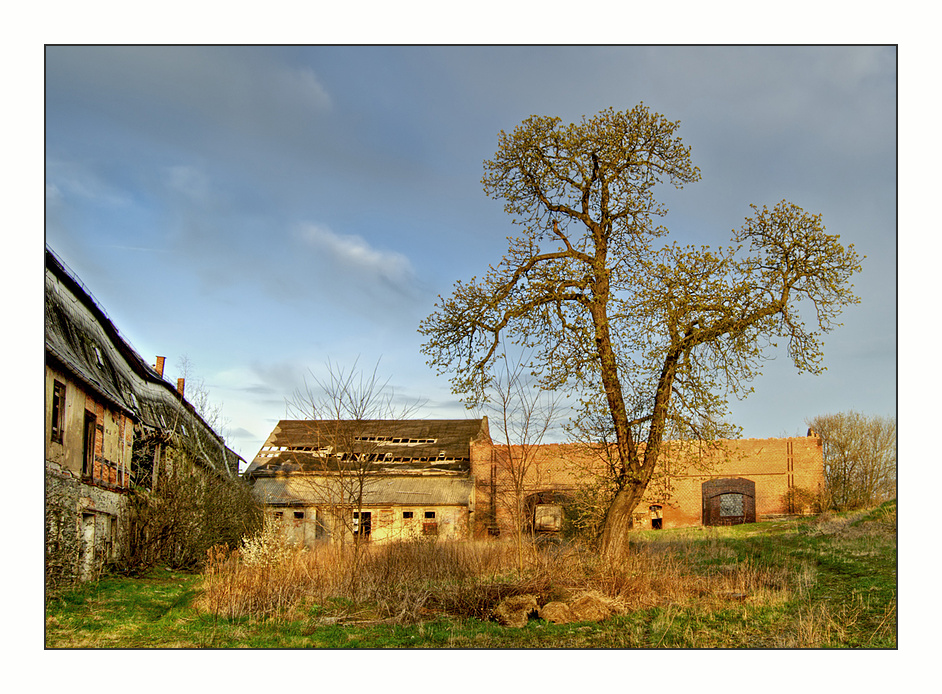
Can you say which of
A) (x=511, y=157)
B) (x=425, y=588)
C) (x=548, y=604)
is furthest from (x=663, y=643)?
(x=511, y=157)

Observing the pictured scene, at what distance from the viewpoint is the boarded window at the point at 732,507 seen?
1382 inches

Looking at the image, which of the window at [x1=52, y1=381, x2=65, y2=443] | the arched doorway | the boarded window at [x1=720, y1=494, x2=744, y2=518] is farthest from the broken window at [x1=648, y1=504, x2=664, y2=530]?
the window at [x1=52, y1=381, x2=65, y2=443]

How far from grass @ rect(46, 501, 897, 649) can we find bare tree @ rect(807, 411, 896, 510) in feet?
61.7

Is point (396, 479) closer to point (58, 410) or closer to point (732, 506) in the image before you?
point (732, 506)

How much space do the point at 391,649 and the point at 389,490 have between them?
81.3 feet

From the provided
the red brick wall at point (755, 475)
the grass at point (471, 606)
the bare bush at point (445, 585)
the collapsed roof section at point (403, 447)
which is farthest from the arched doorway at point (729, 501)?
the bare bush at point (445, 585)

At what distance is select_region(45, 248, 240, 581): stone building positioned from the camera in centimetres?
1451

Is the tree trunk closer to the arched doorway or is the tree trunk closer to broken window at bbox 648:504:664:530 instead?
broken window at bbox 648:504:664:530

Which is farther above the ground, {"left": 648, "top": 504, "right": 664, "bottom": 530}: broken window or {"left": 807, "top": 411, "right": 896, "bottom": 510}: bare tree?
{"left": 807, "top": 411, "right": 896, "bottom": 510}: bare tree

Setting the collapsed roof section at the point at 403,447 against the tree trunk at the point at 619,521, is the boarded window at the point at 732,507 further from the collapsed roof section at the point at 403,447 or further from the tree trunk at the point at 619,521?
the tree trunk at the point at 619,521

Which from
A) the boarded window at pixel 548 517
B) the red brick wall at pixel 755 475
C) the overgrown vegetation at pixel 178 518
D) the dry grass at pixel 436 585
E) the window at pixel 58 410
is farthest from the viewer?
the red brick wall at pixel 755 475

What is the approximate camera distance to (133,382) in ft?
75.0

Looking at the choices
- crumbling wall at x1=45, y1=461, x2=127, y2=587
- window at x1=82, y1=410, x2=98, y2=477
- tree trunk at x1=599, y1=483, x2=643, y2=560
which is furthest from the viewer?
window at x1=82, y1=410, x2=98, y2=477

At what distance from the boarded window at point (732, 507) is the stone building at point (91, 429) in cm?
2359
